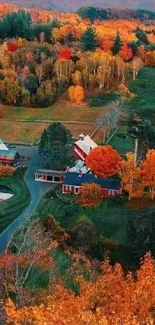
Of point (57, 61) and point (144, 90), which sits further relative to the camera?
point (144, 90)

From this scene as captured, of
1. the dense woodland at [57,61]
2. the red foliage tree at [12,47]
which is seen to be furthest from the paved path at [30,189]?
the red foliage tree at [12,47]

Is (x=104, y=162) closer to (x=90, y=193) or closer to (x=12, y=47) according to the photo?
(x=90, y=193)

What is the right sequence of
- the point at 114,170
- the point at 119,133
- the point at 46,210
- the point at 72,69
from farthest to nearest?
the point at 72,69, the point at 119,133, the point at 114,170, the point at 46,210

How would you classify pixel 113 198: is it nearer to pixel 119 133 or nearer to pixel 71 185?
pixel 71 185

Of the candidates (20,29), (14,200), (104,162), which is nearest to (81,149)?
(104,162)

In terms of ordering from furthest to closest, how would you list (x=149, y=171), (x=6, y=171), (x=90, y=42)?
(x=90, y=42) < (x=6, y=171) < (x=149, y=171)

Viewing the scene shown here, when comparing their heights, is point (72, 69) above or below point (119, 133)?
above

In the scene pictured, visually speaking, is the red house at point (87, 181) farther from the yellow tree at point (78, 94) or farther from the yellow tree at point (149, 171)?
the yellow tree at point (78, 94)

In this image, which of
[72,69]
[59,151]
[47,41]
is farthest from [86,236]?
[47,41]
